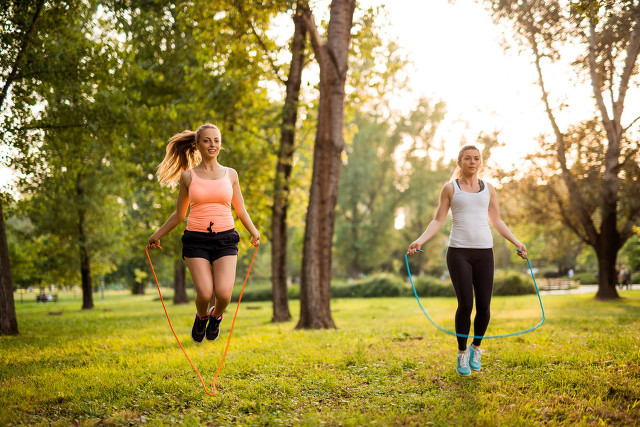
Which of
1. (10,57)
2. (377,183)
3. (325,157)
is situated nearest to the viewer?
(10,57)

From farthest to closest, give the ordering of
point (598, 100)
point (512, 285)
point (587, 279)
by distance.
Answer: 1. point (587, 279)
2. point (512, 285)
3. point (598, 100)

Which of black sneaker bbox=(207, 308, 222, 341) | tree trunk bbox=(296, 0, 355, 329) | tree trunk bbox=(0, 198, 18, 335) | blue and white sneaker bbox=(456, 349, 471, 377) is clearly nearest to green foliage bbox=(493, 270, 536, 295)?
tree trunk bbox=(296, 0, 355, 329)

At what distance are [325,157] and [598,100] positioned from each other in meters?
14.8

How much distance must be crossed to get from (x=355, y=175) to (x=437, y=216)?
141ft

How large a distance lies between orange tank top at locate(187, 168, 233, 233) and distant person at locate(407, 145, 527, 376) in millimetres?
2269

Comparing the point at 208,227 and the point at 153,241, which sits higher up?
the point at 208,227

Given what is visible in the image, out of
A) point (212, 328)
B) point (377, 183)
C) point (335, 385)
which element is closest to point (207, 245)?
point (212, 328)

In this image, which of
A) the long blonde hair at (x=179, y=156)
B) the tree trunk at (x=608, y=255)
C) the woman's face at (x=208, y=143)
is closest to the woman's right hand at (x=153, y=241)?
the long blonde hair at (x=179, y=156)

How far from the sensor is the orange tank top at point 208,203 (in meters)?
5.91

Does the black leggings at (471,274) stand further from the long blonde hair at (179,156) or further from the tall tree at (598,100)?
the tall tree at (598,100)

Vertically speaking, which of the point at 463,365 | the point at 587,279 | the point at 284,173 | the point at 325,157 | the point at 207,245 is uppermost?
the point at 284,173

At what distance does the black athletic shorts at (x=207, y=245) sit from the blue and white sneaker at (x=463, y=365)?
322 cm

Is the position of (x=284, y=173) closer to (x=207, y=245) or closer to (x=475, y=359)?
(x=207, y=245)

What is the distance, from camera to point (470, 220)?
20.2 ft
